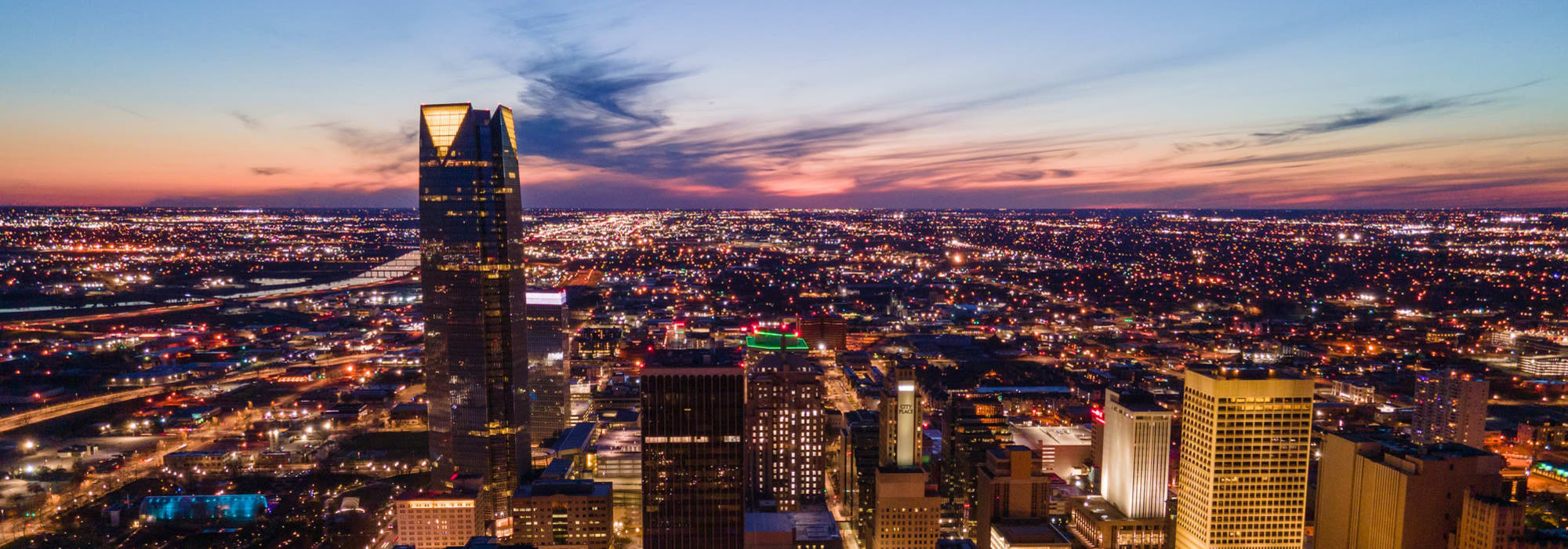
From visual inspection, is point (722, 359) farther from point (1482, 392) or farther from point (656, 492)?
point (1482, 392)

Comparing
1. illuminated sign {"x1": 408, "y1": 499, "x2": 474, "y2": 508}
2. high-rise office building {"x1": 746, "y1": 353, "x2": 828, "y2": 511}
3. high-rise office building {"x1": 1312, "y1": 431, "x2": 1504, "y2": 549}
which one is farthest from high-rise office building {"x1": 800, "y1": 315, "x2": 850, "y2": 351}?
high-rise office building {"x1": 1312, "y1": 431, "x2": 1504, "y2": 549}

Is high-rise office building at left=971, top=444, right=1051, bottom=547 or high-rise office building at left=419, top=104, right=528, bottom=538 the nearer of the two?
high-rise office building at left=971, top=444, right=1051, bottom=547

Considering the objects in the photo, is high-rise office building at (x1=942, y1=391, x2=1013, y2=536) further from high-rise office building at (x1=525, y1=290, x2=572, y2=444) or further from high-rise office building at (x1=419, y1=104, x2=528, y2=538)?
→ high-rise office building at (x1=525, y1=290, x2=572, y2=444)

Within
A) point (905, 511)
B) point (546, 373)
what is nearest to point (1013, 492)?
point (905, 511)

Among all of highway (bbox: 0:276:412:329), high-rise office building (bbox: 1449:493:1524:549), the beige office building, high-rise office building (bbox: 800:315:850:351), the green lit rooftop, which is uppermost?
the green lit rooftop

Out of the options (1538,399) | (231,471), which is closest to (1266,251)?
(1538,399)

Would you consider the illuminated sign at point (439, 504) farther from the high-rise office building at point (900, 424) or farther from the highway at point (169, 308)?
the highway at point (169, 308)

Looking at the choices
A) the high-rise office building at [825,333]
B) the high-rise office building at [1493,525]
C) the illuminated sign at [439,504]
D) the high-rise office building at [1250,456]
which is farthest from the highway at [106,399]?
the high-rise office building at [1493,525]
